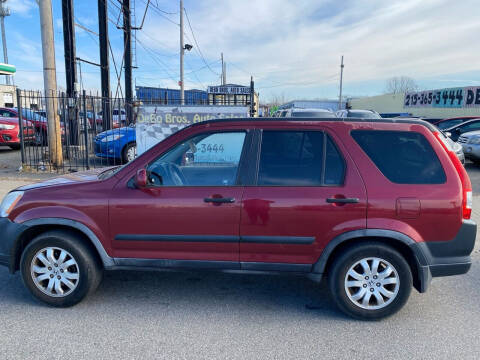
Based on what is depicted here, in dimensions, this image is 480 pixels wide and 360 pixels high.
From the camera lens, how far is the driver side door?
2.99 metres

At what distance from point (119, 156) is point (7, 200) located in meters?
7.10

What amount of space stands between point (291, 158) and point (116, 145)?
26.6 feet

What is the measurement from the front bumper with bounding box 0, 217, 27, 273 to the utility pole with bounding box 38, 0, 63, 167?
6941 millimetres

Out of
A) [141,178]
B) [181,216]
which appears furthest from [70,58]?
[181,216]

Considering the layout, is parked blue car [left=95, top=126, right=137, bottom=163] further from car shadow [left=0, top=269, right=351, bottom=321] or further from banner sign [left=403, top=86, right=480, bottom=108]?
banner sign [left=403, top=86, right=480, bottom=108]

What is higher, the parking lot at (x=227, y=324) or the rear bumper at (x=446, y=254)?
the rear bumper at (x=446, y=254)

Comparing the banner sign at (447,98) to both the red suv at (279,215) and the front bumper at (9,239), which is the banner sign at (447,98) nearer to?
the red suv at (279,215)

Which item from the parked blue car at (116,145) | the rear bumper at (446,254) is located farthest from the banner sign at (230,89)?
the rear bumper at (446,254)

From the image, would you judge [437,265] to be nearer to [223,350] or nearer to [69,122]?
[223,350]

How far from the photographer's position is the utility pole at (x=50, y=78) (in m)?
8.72

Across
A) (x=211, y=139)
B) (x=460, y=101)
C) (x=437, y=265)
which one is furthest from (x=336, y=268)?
(x=460, y=101)

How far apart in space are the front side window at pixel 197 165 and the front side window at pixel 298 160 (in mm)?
265

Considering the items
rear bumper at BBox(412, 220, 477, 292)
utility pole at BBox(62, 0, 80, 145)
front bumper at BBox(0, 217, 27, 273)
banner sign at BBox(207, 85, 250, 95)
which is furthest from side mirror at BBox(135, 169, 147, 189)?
banner sign at BBox(207, 85, 250, 95)

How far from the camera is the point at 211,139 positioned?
339cm
